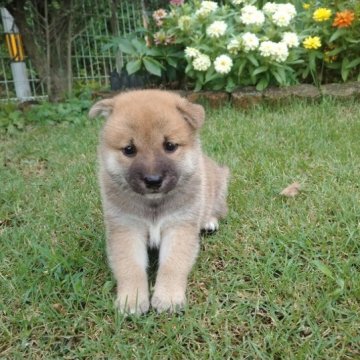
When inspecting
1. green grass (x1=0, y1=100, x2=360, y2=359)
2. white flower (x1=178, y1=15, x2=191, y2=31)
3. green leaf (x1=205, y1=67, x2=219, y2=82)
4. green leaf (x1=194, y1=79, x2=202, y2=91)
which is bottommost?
green grass (x1=0, y1=100, x2=360, y2=359)

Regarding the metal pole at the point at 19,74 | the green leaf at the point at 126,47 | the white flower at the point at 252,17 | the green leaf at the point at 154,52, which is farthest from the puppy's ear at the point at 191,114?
the metal pole at the point at 19,74

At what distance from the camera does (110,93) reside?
21.1 ft

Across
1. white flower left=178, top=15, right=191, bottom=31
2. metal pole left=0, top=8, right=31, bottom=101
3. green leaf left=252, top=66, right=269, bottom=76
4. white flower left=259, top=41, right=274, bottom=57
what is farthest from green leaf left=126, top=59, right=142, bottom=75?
metal pole left=0, top=8, right=31, bottom=101

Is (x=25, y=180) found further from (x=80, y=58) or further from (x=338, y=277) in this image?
(x=80, y=58)

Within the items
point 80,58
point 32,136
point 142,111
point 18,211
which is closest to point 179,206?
point 142,111

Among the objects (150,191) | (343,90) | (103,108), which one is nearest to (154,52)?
(343,90)

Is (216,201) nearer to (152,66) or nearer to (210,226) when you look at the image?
(210,226)

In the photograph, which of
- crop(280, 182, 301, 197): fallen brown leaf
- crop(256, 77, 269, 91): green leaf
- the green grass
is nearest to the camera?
the green grass

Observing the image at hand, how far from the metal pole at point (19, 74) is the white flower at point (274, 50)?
12.3 ft

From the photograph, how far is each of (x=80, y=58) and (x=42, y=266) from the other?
566 centimetres

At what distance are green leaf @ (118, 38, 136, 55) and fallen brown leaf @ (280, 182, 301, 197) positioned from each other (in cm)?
366

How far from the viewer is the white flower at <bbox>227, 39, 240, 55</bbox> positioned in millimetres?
5322

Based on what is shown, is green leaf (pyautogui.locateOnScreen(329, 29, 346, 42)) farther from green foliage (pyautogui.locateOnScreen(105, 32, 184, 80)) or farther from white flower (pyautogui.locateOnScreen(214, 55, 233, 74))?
green foliage (pyautogui.locateOnScreen(105, 32, 184, 80))

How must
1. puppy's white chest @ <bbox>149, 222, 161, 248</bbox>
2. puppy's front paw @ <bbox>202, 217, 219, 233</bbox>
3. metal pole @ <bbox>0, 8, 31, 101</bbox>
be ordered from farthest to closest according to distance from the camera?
metal pole @ <bbox>0, 8, 31, 101</bbox>, puppy's front paw @ <bbox>202, 217, 219, 233</bbox>, puppy's white chest @ <bbox>149, 222, 161, 248</bbox>
